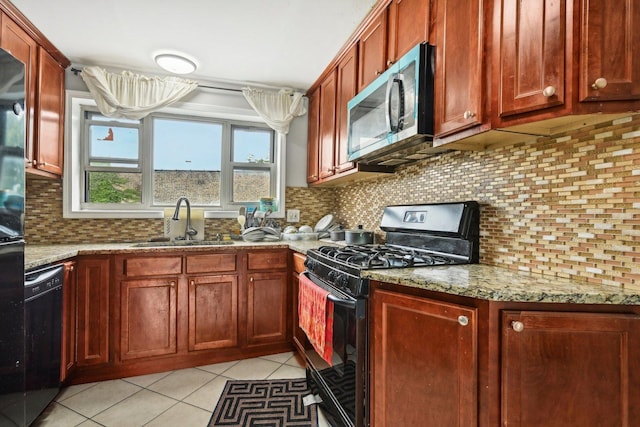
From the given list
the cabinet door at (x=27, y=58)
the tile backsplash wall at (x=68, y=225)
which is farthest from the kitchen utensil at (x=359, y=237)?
the cabinet door at (x=27, y=58)

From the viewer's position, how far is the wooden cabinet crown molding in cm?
180

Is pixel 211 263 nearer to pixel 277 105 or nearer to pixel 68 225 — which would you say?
pixel 68 225

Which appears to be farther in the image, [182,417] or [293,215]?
[293,215]

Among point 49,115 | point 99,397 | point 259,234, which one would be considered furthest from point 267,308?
point 49,115

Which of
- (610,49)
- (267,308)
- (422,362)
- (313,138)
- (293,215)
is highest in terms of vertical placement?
(313,138)

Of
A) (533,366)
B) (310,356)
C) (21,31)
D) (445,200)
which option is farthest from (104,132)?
(533,366)

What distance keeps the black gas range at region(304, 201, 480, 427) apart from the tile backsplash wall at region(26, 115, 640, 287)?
11 cm

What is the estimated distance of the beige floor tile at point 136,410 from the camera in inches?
65.3

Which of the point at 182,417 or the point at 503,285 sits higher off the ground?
the point at 503,285

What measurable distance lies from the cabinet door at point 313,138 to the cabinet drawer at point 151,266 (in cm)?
140

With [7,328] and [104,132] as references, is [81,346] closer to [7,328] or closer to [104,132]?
[7,328]

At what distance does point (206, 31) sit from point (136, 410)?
2.40 metres

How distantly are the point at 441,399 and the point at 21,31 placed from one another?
3055 millimetres

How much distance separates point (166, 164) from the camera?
2.89 m
